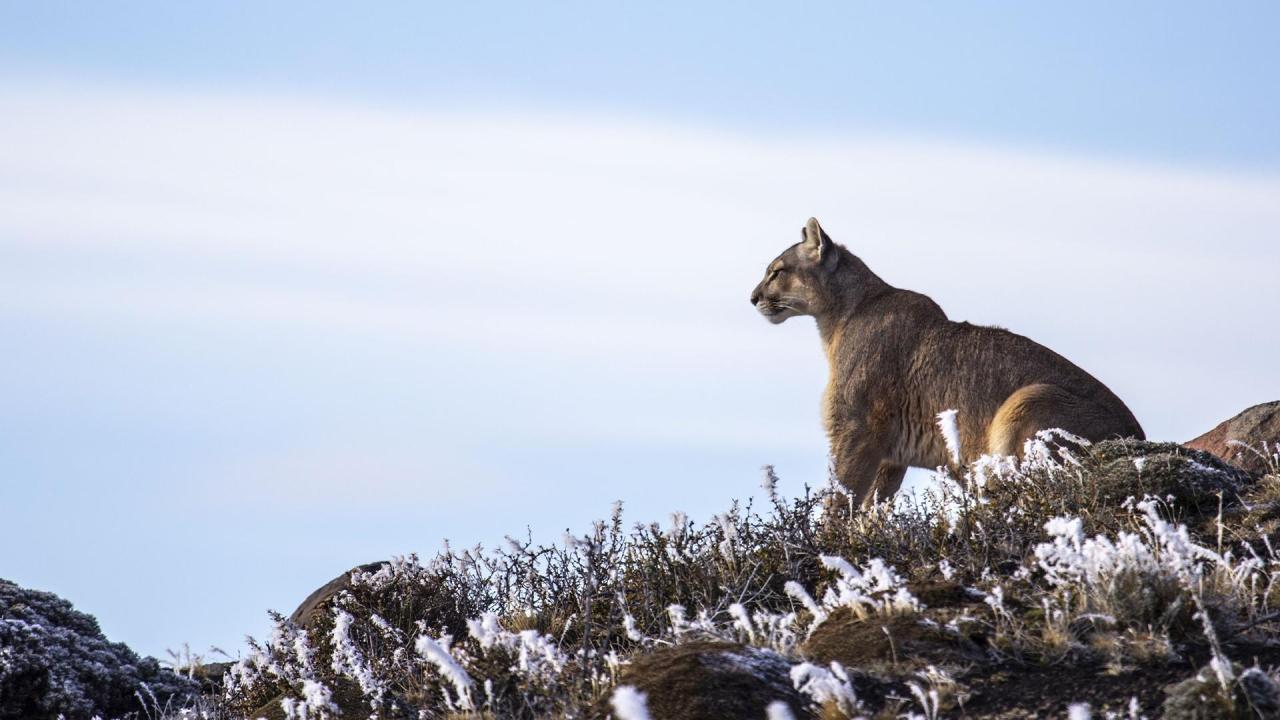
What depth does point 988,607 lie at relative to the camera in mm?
5820

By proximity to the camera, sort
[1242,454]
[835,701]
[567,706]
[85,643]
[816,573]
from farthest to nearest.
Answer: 1. [1242,454]
2. [85,643]
3. [816,573]
4. [567,706]
5. [835,701]

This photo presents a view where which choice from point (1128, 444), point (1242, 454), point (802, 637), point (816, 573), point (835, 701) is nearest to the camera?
point (835, 701)

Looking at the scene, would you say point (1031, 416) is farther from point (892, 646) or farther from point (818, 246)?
point (892, 646)

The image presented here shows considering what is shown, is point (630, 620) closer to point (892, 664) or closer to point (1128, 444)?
point (892, 664)

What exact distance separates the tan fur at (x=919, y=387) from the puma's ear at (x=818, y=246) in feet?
0.27

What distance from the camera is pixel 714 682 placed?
484cm

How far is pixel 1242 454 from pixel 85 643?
379 inches

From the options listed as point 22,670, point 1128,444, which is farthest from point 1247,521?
point 22,670

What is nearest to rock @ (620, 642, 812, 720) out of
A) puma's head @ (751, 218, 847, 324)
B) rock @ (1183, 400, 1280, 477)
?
puma's head @ (751, 218, 847, 324)

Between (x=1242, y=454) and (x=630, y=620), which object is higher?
(x=1242, y=454)

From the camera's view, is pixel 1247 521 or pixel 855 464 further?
pixel 855 464

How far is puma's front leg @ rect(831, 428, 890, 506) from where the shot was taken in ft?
35.4

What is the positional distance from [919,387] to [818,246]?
1921 millimetres

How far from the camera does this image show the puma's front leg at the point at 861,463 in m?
10.8
